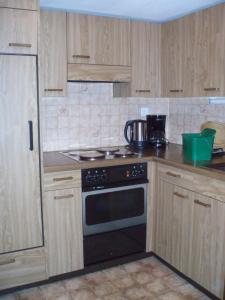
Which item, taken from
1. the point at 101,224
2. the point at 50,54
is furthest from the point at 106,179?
the point at 50,54

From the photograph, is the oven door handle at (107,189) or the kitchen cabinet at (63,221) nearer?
the kitchen cabinet at (63,221)

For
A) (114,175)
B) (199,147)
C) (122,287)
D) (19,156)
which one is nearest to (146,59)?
(199,147)

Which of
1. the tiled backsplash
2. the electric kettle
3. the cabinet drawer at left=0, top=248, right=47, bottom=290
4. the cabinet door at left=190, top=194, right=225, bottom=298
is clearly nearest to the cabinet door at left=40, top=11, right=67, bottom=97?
the tiled backsplash

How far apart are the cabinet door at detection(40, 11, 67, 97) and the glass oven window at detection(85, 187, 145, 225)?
0.88 meters

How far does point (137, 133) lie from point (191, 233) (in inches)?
43.4

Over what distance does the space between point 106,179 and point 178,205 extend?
1.88 ft

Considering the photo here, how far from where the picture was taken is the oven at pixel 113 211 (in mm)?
2406

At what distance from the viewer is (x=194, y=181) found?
218 centimetres

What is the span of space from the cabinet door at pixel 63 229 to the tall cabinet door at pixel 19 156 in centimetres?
9

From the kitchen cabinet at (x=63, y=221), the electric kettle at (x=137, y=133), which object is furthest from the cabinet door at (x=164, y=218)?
the kitchen cabinet at (x=63, y=221)

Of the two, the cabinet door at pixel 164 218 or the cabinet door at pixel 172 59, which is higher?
the cabinet door at pixel 172 59

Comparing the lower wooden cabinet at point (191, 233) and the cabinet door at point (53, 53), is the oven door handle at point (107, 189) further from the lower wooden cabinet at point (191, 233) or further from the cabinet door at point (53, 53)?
the cabinet door at point (53, 53)

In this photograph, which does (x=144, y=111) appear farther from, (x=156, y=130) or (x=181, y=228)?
(x=181, y=228)

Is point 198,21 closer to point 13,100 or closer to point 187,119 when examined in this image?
point 187,119
